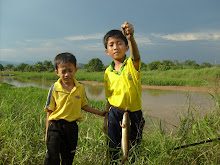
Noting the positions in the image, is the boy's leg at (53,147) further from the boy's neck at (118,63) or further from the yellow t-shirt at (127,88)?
the boy's neck at (118,63)

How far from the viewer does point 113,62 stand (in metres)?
2.09

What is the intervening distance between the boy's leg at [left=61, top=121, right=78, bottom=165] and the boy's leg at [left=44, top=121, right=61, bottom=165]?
0.24ft

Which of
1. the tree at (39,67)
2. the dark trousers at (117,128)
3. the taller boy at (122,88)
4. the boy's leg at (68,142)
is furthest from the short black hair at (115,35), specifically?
the tree at (39,67)

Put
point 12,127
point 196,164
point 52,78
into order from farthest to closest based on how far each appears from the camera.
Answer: point 52,78, point 12,127, point 196,164

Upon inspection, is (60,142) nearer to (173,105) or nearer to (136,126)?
(136,126)

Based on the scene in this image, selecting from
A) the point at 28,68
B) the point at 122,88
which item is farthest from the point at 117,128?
the point at 28,68

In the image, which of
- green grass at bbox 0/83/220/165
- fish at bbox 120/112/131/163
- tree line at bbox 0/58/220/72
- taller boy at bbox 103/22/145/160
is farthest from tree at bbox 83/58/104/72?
fish at bbox 120/112/131/163

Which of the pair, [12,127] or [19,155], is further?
[12,127]

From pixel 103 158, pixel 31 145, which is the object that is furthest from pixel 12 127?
pixel 103 158

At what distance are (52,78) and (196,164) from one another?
1767 cm

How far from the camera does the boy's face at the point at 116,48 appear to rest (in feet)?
6.36

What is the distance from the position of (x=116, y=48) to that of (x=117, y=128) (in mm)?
835

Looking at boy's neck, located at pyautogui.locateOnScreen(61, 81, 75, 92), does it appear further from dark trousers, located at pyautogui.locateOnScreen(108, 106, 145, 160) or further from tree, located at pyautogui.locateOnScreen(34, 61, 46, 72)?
tree, located at pyautogui.locateOnScreen(34, 61, 46, 72)

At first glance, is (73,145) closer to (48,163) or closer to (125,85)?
(48,163)
